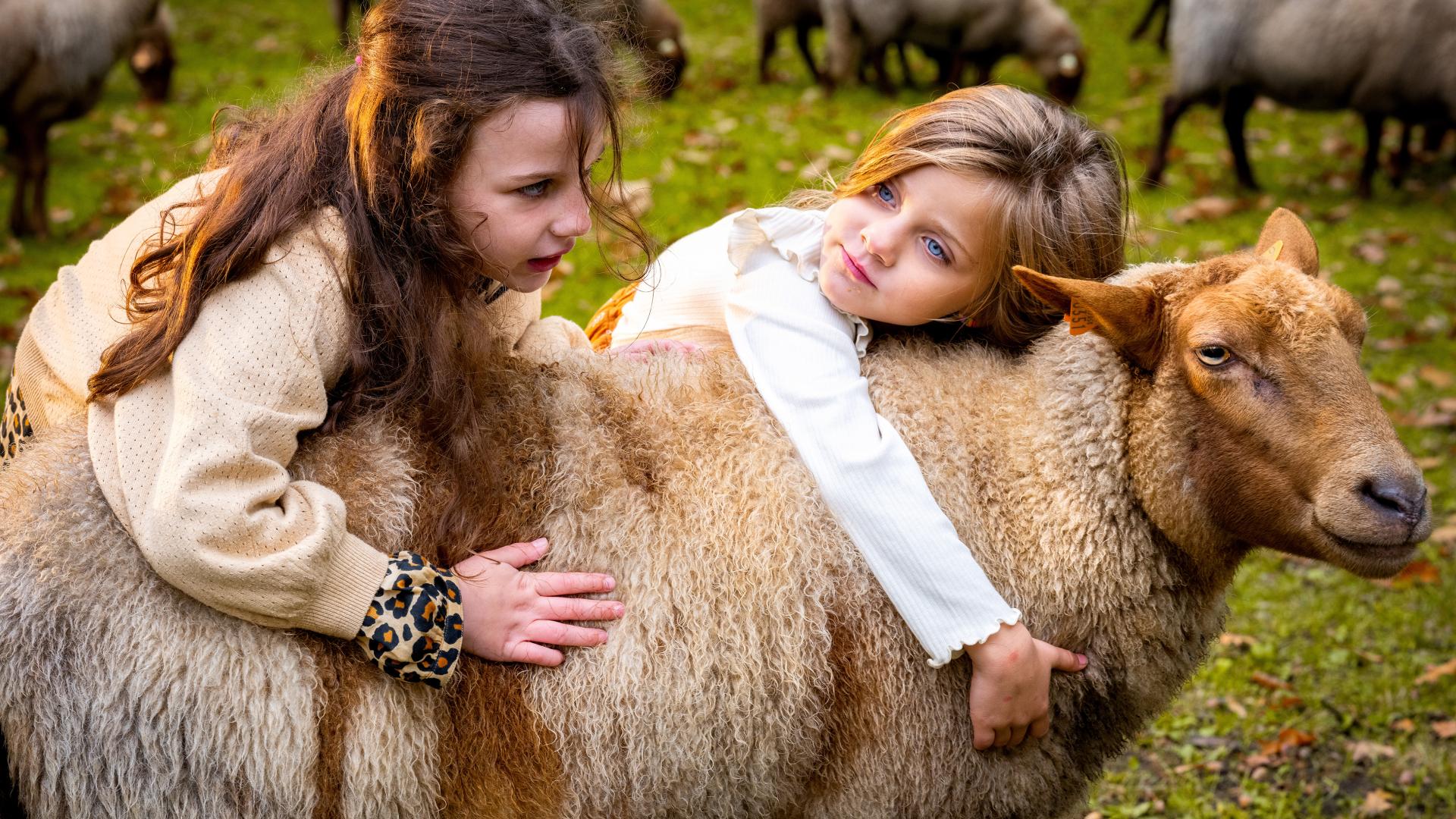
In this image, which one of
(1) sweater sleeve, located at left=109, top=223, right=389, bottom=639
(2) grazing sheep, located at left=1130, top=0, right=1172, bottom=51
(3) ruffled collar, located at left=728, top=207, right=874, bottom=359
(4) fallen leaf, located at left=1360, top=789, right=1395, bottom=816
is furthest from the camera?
(2) grazing sheep, located at left=1130, top=0, right=1172, bottom=51

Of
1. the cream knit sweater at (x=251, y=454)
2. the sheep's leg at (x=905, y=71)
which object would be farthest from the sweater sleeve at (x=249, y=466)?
the sheep's leg at (x=905, y=71)

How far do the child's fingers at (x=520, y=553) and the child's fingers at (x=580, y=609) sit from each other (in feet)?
0.32

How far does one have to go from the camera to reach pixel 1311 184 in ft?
30.8

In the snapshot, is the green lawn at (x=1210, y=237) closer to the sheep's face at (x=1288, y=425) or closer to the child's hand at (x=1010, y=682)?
the sheep's face at (x=1288, y=425)

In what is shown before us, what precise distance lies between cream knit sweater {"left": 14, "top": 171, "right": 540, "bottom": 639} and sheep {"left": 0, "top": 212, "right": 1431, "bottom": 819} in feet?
0.37

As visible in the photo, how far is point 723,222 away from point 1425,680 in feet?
10.5

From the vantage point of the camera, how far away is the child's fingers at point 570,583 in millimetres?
2189

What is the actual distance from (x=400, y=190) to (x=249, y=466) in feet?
1.94

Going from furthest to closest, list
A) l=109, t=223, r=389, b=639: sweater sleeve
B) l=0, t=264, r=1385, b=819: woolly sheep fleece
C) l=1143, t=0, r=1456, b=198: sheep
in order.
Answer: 1. l=1143, t=0, r=1456, b=198: sheep
2. l=0, t=264, r=1385, b=819: woolly sheep fleece
3. l=109, t=223, r=389, b=639: sweater sleeve

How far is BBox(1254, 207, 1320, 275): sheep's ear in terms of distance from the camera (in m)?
2.42

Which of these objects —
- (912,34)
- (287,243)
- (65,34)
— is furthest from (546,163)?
(912,34)

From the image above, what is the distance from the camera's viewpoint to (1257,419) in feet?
6.97

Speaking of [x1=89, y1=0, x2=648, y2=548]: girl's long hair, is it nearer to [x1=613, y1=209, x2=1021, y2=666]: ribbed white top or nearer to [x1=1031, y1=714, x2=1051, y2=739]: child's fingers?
[x1=613, y1=209, x2=1021, y2=666]: ribbed white top

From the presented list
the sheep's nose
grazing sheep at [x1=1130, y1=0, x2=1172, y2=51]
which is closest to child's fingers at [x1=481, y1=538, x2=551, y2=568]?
the sheep's nose
